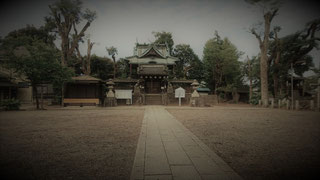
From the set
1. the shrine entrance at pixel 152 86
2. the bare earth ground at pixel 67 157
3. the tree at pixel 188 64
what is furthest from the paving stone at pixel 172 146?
the tree at pixel 188 64

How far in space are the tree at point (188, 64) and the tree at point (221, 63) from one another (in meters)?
2.00

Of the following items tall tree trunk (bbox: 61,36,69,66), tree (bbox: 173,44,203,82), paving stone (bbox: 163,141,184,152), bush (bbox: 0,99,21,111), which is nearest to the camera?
paving stone (bbox: 163,141,184,152)

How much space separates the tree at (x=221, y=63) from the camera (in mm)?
28923

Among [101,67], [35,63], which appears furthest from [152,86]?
[35,63]

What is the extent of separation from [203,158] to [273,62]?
86.5ft

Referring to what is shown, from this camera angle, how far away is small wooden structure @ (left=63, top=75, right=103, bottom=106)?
17.7m

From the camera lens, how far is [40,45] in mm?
13547

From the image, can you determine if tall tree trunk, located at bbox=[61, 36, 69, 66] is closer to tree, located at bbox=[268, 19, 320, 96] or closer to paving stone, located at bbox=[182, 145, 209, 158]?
paving stone, located at bbox=[182, 145, 209, 158]

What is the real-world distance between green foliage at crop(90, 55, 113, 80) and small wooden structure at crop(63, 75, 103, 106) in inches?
477

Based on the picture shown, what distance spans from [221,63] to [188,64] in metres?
7.98

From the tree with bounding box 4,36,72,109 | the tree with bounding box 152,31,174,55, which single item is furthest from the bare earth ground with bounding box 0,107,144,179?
the tree with bounding box 152,31,174,55

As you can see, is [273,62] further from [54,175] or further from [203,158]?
[54,175]

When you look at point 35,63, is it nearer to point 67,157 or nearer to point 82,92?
point 82,92

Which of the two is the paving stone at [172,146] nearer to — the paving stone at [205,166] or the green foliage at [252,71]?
Result: the paving stone at [205,166]
